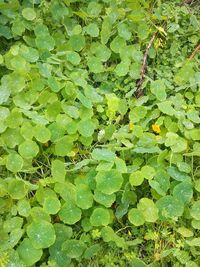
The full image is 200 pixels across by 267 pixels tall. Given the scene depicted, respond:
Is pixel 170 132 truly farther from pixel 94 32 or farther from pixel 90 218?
pixel 94 32

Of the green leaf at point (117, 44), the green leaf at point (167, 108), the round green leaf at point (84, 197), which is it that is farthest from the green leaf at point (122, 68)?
the round green leaf at point (84, 197)

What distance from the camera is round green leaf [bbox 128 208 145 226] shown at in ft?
6.63

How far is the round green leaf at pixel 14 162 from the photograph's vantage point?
6.82 feet

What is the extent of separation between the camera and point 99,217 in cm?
201

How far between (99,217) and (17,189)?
386 mm

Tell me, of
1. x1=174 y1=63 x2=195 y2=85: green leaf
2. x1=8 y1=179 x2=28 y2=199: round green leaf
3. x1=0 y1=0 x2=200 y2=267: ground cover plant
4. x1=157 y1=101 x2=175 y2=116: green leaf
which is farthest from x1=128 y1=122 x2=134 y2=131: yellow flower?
x1=8 y1=179 x2=28 y2=199: round green leaf

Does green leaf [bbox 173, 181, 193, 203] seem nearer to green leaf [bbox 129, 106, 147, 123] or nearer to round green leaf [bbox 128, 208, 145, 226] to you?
round green leaf [bbox 128, 208, 145, 226]

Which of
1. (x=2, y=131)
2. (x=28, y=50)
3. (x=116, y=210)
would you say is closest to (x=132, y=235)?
(x=116, y=210)

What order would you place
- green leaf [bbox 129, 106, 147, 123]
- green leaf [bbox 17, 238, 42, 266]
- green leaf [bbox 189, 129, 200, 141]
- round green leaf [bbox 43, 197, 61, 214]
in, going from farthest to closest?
Result: green leaf [bbox 129, 106, 147, 123]
green leaf [bbox 189, 129, 200, 141]
round green leaf [bbox 43, 197, 61, 214]
green leaf [bbox 17, 238, 42, 266]

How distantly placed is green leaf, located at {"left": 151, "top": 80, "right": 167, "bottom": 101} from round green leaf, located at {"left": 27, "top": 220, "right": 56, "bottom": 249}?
95 cm

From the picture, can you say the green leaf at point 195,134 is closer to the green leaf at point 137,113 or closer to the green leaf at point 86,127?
the green leaf at point 137,113

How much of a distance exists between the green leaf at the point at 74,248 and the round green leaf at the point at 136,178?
36 centimetres

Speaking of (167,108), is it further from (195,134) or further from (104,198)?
(104,198)

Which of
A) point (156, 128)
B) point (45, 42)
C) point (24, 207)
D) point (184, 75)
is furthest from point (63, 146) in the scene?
point (184, 75)
